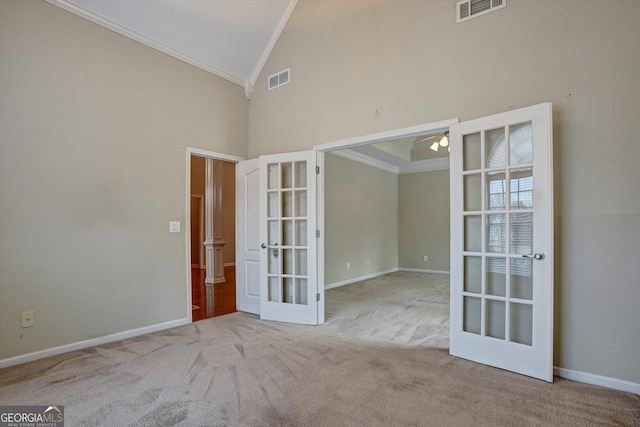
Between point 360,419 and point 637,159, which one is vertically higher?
point 637,159

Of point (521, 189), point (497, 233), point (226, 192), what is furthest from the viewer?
point (226, 192)

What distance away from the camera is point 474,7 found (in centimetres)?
296

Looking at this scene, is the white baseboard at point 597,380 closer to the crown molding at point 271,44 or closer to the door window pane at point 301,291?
the door window pane at point 301,291

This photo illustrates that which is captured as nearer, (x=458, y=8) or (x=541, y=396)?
(x=541, y=396)

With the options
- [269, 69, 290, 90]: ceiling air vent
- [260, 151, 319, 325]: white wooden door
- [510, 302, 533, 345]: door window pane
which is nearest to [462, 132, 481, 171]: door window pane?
[510, 302, 533, 345]: door window pane

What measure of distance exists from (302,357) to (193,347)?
1137 millimetres

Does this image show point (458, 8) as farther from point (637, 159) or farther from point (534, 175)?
point (637, 159)

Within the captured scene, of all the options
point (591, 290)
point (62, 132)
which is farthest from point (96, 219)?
point (591, 290)

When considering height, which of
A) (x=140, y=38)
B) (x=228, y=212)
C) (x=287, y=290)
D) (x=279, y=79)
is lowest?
(x=287, y=290)

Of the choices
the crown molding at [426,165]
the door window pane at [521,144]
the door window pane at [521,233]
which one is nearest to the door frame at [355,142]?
the door window pane at [521,144]

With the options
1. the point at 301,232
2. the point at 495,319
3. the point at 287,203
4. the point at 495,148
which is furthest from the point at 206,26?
the point at 495,319

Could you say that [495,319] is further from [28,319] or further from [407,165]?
[407,165]

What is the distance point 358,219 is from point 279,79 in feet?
11.9

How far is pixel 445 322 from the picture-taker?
13.2 feet
